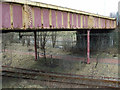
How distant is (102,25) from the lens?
606 inches

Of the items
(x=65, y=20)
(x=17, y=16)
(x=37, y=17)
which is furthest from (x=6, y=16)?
(x=65, y=20)

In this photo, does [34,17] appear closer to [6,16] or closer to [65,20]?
[6,16]

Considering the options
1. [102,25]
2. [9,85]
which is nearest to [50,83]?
[9,85]

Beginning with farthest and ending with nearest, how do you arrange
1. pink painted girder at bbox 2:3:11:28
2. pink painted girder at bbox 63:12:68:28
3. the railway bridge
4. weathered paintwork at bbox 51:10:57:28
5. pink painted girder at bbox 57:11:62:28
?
pink painted girder at bbox 63:12:68:28
pink painted girder at bbox 57:11:62:28
weathered paintwork at bbox 51:10:57:28
the railway bridge
pink painted girder at bbox 2:3:11:28

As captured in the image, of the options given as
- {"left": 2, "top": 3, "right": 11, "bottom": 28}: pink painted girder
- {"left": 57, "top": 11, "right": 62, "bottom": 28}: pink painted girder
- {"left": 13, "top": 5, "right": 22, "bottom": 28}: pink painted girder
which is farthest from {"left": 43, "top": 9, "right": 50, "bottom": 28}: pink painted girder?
{"left": 2, "top": 3, "right": 11, "bottom": 28}: pink painted girder

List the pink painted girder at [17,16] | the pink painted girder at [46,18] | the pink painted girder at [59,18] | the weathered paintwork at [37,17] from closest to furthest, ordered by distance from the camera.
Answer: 1. the pink painted girder at [17,16]
2. the weathered paintwork at [37,17]
3. the pink painted girder at [46,18]
4. the pink painted girder at [59,18]

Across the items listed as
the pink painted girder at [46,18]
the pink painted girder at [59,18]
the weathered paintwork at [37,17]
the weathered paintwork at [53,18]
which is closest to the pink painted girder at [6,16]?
the weathered paintwork at [37,17]

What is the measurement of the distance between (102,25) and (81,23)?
4.91 metres

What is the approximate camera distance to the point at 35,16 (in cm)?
707

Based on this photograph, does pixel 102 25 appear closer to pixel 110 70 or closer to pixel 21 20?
pixel 110 70

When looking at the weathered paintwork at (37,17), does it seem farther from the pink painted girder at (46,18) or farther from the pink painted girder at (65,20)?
the pink painted girder at (65,20)

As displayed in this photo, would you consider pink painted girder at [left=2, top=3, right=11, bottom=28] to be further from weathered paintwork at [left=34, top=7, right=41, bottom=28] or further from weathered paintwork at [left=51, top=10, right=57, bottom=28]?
weathered paintwork at [left=51, top=10, right=57, bottom=28]

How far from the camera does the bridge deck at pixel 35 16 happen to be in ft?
19.0

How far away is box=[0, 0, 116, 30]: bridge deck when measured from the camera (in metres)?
5.79
